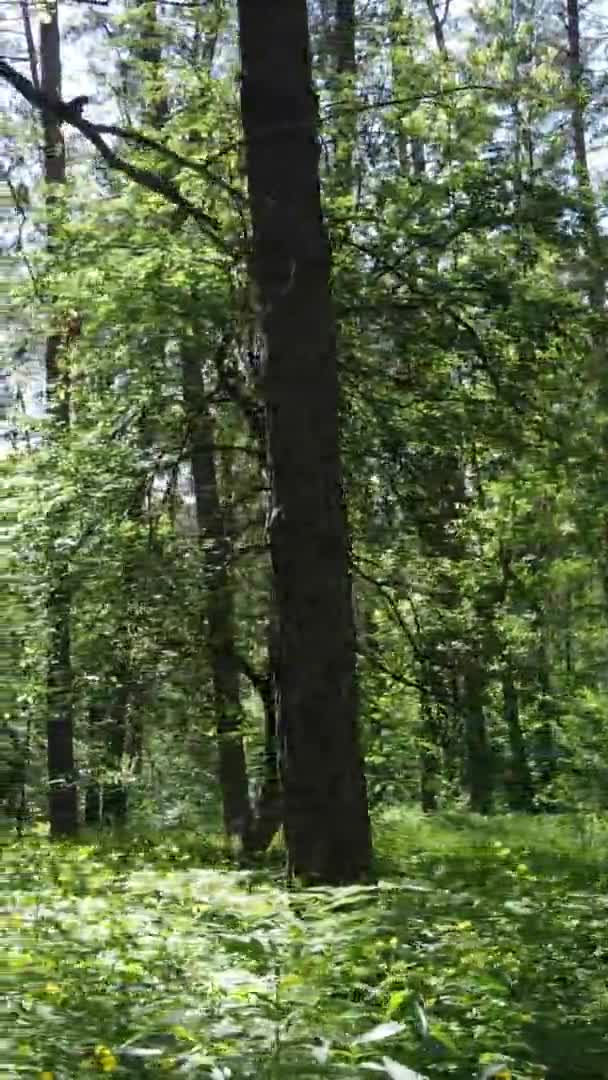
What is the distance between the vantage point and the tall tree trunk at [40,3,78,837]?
675 centimetres

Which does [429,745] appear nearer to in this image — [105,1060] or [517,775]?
[517,775]

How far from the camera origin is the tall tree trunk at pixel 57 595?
22.1 ft

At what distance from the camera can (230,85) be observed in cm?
928

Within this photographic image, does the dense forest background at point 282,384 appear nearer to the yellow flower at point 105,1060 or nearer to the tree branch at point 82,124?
the tree branch at point 82,124

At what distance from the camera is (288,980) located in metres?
3.12

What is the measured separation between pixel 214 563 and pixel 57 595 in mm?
1132

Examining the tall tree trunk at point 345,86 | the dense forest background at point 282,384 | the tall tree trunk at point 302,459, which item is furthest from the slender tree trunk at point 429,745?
the tall tree trunk at point 345,86

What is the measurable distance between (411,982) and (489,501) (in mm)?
12314

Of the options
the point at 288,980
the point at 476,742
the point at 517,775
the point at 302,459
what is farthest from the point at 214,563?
the point at 517,775

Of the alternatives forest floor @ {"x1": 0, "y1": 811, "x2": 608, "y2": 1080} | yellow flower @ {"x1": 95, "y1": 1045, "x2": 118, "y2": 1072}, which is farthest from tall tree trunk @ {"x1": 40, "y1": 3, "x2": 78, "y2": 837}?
yellow flower @ {"x1": 95, "y1": 1045, "x2": 118, "y2": 1072}

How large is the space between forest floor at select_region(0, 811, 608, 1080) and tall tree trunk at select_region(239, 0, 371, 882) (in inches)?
18.6

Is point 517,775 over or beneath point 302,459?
beneath

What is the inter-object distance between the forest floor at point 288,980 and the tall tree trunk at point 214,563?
282cm

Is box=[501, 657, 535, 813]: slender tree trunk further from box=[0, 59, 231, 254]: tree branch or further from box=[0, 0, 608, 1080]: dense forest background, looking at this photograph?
box=[0, 59, 231, 254]: tree branch
